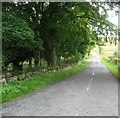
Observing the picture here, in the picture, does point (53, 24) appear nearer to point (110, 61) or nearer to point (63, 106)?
point (63, 106)

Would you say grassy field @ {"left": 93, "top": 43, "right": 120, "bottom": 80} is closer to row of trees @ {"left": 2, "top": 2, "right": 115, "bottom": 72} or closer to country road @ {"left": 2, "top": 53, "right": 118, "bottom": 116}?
row of trees @ {"left": 2, "top": 2, "right": 115, "bottom": 72}

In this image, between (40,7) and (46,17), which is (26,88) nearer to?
(46,17)

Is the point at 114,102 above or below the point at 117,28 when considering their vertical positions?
below

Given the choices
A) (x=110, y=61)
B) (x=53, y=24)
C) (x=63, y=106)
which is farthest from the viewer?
(x=110, y=61)

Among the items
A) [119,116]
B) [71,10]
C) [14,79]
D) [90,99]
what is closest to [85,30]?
[71,10]

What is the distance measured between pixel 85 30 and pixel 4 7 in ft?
44.3

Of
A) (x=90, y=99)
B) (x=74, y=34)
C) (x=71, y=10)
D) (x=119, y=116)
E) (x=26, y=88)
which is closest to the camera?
(x=119, y=116)

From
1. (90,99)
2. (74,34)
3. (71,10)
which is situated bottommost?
(90,99)

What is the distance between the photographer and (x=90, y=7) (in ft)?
102

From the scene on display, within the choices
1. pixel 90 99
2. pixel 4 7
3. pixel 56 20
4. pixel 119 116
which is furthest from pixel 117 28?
pixel 119 116

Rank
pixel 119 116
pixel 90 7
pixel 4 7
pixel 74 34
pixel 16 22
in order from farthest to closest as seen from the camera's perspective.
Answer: pixel 74 34 → pixel 90 7 → pixel 4 7 → pixel 16 22 → pixel 119 116

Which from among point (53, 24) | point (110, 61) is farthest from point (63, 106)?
point (110, 61)

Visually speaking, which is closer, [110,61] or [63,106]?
[63,106]

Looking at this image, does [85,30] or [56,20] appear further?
[85,30]
